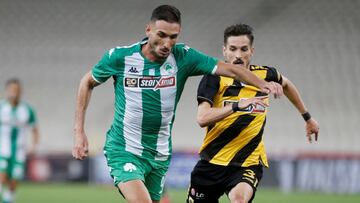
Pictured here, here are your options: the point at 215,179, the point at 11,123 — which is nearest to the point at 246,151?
the point at 215,179

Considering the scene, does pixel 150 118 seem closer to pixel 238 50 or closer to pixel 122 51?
pixel 122 51

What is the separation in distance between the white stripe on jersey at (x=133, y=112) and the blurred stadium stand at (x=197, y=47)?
13407 mm

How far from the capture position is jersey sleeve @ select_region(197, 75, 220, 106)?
23.5ft

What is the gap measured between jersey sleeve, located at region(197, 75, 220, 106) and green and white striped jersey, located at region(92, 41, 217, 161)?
556mm

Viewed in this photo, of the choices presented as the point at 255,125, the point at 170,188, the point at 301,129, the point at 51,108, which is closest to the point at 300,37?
the point at 301,129

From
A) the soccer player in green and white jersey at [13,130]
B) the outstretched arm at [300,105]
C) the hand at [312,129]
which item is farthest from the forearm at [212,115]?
the soccer player in green and white jersey at [13,130]

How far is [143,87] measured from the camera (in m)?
6.52

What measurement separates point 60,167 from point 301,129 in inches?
249

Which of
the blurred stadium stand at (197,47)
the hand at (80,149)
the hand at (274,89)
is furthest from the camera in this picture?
the blurred stadium stand at (197,47)

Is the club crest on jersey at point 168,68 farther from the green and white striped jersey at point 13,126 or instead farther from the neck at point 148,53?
the green and white striped jersey at point 13,126

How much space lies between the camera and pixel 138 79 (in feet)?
21.4

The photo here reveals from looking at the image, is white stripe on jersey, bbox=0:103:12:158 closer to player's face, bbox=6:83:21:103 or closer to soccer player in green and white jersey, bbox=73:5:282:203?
player's face, bbox=6:83:21:103

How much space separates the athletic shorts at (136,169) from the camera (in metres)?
6.41

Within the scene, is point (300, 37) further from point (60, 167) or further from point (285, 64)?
point (60, 167)
